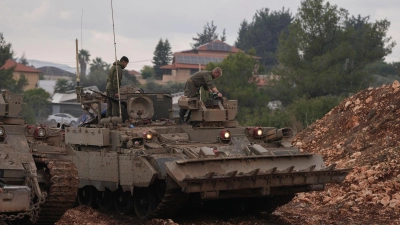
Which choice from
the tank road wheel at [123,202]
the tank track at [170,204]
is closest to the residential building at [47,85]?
the tank road wheel at [123,202]

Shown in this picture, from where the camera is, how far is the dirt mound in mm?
14664

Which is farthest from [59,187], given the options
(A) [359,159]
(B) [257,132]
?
(A) [359,159]

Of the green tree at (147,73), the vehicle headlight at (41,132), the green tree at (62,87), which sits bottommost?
the vehicle headlight at (41,132)

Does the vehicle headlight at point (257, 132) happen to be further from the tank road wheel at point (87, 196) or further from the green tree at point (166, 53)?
the green tree at point (166, 53)

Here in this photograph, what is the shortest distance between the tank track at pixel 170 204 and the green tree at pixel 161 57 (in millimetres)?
63444

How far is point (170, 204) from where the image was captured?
44.5 feet

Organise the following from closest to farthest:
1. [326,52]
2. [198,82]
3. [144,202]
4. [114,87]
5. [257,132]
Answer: [144,202] → [257,132] → [198,82] → [114,87] → [326,52]

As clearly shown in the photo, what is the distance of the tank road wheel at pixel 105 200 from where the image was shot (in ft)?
53.0

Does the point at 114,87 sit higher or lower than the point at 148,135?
higher

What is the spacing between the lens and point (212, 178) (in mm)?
12773

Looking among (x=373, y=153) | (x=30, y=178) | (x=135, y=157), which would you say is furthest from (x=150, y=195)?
(x=373, y=153)

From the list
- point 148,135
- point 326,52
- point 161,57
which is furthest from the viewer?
point 161,57

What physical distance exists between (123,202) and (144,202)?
97cm

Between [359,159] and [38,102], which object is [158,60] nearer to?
[38,102]
